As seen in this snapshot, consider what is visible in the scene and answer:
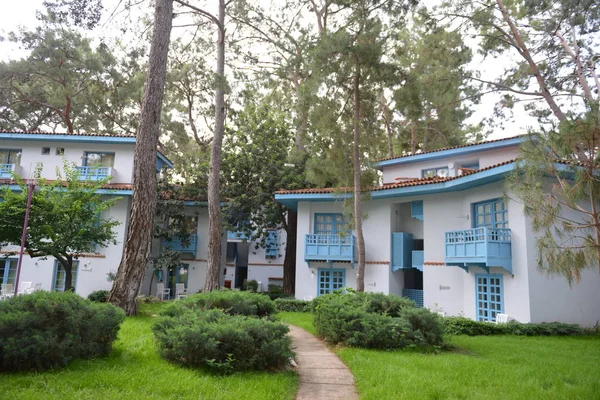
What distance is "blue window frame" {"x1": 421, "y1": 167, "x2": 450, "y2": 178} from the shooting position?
2095cm

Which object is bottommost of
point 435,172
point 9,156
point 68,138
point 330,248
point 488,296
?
point 488,296

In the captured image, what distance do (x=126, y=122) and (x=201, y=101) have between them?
17.7ft

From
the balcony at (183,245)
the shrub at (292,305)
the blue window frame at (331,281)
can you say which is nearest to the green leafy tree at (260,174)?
the balcony at (183,245)

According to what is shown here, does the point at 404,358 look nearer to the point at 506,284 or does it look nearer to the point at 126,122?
the point at 506,284

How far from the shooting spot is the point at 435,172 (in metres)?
21.5

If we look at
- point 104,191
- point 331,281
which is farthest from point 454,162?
point 104,191

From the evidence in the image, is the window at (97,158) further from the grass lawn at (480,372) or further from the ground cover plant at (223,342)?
the grass lawn at (480,372)

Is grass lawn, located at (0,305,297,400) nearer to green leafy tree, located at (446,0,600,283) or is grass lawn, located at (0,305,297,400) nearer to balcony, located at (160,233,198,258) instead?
green leafy tree, located at (446,0,600,283)

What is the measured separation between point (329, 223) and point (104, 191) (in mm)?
10537

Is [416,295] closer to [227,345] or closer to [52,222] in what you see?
[227,345]

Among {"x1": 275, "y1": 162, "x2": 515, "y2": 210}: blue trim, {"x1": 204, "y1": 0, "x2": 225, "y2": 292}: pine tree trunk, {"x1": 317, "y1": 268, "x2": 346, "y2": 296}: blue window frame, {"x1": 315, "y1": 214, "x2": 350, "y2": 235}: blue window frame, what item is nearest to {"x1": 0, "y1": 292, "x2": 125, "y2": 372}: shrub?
{"x1": 204, "y1": 0, "x2": 225, "y2": 292}: pine tree trunk

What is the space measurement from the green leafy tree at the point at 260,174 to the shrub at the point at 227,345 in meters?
15.5

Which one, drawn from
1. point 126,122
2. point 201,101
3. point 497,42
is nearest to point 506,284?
point 497,42

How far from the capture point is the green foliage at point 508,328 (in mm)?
13188
